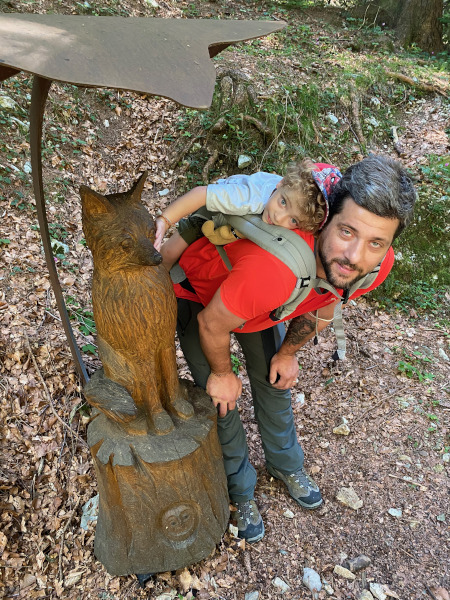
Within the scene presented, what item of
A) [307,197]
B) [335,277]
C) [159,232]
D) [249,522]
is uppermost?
[307,197]

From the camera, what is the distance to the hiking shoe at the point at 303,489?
9.84 ft

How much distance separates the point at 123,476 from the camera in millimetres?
2141

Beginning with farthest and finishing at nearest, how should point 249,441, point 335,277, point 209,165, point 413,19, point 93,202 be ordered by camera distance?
1. point 413,19
2. point 209,165
3. point 249,441
4. point 335,277
5. point 93,202

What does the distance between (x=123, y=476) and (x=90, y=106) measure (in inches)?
181

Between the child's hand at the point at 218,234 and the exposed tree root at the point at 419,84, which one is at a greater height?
the exposed tree root at the point at 419,84

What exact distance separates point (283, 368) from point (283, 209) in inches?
39.8

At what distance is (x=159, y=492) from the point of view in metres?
2.21

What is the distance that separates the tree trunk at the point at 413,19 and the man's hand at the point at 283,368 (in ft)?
26.1

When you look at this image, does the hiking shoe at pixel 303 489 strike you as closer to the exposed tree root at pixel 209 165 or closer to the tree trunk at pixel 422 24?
the exposed tree root at pixel 209 165

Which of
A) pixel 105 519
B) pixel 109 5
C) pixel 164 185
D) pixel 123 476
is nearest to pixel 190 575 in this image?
A: pixel 105 519

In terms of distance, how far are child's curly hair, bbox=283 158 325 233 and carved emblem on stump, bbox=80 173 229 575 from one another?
669 millimetres

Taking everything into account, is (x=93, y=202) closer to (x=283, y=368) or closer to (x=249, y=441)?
(x=283, y=368)

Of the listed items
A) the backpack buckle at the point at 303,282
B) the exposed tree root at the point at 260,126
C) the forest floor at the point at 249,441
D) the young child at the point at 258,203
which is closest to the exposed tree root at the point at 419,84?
the exposed tree root at the point at 260,126

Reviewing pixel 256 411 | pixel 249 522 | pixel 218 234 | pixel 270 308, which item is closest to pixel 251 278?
pixel 270 308
